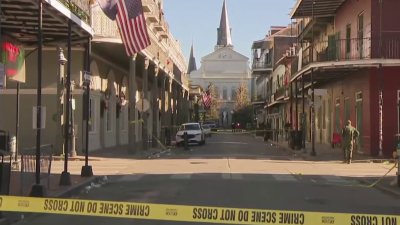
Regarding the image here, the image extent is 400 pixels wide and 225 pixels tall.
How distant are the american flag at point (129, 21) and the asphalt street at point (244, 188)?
4.79m

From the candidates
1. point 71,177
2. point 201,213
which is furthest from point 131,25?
point 201,213

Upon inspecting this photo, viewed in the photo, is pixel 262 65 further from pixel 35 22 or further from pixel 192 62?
pixel 192 62

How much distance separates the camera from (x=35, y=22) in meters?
15.8

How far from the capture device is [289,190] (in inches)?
611

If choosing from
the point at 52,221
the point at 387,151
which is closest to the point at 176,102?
the point at 387,151

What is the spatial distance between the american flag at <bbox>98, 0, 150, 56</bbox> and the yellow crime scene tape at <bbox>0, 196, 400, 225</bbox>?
13.2 meters

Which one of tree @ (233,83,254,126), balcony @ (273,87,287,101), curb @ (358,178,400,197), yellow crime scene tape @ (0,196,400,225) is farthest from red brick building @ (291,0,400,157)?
tree @ (233,83,254,126)

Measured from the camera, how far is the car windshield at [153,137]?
10680mm

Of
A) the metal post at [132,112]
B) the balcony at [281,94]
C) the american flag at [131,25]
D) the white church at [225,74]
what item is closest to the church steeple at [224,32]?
the white church at [225,74]

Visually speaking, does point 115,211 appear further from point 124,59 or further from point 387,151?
point 124,59

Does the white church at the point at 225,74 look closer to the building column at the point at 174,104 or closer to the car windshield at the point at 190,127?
the building column at the point at 174,104

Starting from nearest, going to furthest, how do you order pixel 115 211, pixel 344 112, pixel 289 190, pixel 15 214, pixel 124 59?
1. pixel 115 211
2. pixel 15 214
3. pixel 289 190
4. pixel 344 112
5. pixel 124 59

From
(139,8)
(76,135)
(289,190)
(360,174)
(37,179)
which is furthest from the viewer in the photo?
(76,135)

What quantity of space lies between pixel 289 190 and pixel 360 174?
5.54 metres
